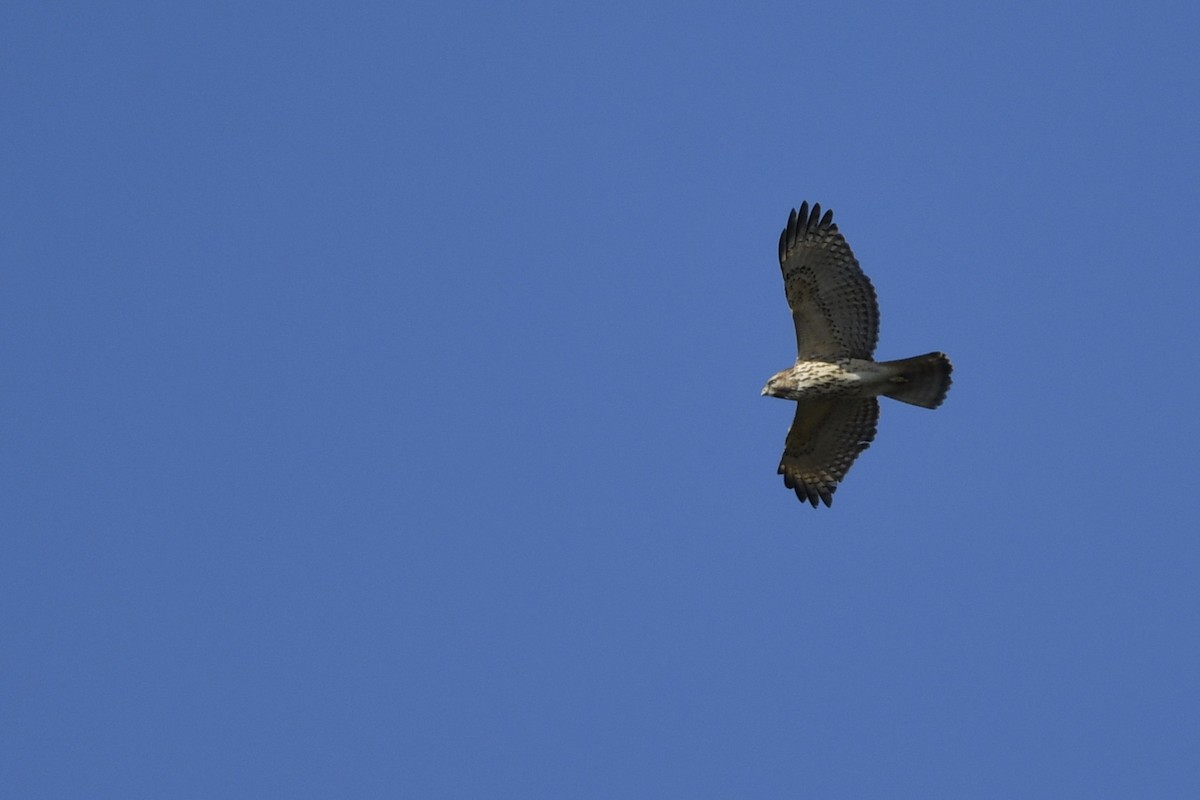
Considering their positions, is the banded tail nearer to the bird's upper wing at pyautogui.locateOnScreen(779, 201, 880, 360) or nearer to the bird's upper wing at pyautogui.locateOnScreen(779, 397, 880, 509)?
the bird's upper wing at pyautogui.locateOnScreen(779, 201, 880, 360)

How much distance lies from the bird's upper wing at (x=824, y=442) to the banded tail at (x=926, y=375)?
2.93 ft

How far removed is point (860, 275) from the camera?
17.7m

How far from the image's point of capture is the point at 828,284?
58.2ft

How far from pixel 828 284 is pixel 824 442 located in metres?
2.28

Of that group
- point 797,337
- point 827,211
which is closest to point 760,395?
point 797,337

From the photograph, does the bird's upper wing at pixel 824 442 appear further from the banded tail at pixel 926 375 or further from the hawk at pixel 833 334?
the banded tail at pixel 926 375

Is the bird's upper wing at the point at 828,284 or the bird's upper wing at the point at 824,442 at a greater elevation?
the bird's upper wing at the point at 828,284

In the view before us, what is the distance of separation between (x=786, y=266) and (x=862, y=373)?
4.60 feet

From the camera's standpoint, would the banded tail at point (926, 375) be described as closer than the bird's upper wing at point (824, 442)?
Yes

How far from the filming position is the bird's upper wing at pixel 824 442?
18.9m

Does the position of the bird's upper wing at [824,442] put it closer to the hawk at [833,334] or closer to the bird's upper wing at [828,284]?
the hawk at [833,334]

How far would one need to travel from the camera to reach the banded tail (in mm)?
17719

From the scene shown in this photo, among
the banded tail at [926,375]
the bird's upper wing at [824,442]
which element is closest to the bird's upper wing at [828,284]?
the banded tail at [926,375]

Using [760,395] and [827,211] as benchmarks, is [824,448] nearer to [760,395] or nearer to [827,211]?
[760,395]
